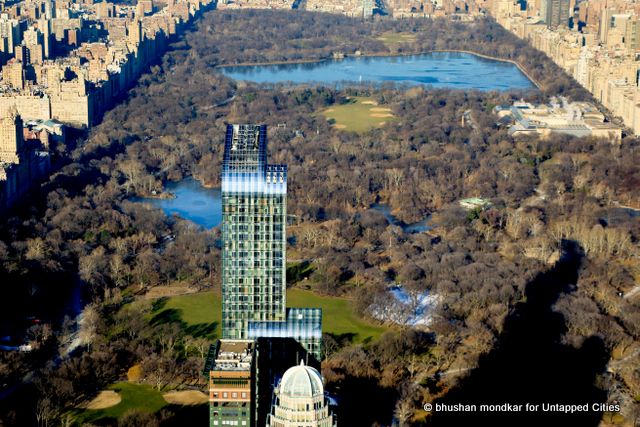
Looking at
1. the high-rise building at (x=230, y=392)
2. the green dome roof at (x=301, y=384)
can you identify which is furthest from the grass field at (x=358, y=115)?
the green dome roof at (x=301, y=384)

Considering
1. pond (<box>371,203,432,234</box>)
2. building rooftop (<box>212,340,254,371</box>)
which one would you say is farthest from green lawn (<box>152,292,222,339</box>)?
pond (<box>371,203,432,234</box>)

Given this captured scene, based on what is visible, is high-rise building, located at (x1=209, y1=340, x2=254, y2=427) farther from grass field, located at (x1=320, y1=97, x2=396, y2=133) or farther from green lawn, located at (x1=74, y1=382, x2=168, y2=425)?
grass field, located at (x1=320, y1=97, x2=396, y2=133)

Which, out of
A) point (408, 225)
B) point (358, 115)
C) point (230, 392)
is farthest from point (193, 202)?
point (230, 392)

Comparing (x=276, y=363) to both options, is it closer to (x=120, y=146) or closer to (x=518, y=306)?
(x=518, y=306)

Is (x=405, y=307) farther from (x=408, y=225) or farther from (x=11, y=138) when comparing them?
(x=11, y=138)

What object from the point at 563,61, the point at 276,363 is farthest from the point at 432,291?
the point at 563,61

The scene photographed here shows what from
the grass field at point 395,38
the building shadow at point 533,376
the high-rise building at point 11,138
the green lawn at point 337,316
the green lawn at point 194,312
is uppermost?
the high-rise building at point 11,138

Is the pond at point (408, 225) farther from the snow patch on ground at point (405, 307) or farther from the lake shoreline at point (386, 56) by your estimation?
the lake shoreline at point (386, 56)
